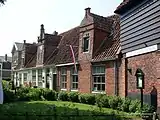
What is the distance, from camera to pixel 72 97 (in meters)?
26.8

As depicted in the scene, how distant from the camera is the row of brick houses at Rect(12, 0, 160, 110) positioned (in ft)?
54.3

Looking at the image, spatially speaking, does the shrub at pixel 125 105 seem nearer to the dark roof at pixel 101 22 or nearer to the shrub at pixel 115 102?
the shrub at pixel 115 102

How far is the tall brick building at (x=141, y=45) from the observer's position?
1598 cm

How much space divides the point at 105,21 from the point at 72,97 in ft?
22.8

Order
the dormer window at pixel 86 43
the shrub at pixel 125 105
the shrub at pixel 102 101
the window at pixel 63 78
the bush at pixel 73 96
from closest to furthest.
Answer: the shrub at pixel 125 105
the shrub at pixel 102 101
the bush at pixel 73 96
the dormer window at pixel 86 43
the window at pixel 63 78

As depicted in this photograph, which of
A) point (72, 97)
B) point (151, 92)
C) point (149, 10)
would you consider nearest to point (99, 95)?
point (72, 97)

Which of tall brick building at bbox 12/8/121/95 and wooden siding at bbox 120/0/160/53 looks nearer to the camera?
wooden siding at bbox 120/0/160/53

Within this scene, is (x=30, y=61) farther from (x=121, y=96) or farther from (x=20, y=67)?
(x=121, y=96)

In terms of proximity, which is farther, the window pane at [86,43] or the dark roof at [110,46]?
the window pane at [86,43]

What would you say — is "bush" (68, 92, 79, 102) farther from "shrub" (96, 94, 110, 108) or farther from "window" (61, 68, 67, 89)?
"shrub" (96, 94, 110, 108)

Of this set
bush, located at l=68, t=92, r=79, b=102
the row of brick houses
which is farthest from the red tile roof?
bush, located at l=68, t=92, r=79, b=102

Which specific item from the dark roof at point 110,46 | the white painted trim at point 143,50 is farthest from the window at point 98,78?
the white painted trim at point 143,50

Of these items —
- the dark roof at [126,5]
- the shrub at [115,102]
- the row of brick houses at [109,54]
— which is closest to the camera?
the row of brick houses at [109,54]

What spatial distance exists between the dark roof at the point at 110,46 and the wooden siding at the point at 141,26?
95.7 inches
